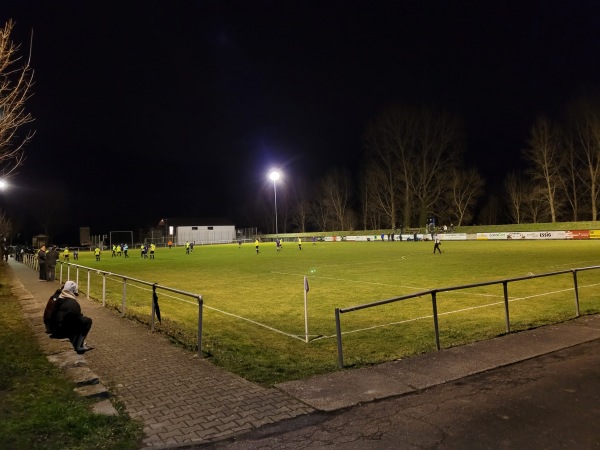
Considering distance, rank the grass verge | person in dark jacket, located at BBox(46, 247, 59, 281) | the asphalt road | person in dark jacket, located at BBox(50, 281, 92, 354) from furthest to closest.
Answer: person in dark jacket, located at BBox(46, 247, 59, 281) → person in dark jacket, located at BBox(50, 281, 92, 354) → the grass verge → the asphalt road

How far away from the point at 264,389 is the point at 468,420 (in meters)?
2.55

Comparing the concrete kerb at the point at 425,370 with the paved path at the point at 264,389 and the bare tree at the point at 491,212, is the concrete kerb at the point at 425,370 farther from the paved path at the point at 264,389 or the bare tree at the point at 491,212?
the bare tree at the point at 491,212

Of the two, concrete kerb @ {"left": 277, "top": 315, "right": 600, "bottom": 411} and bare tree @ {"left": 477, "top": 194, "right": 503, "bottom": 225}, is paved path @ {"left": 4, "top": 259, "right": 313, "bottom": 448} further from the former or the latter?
bare tree @ {"left": 477, "top": 194, "right": 503, "bottom": 225}

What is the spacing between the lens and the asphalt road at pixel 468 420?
14.4 ft

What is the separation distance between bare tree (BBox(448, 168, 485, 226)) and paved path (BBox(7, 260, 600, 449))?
66.3m

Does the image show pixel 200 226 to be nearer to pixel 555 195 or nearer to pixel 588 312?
pixel 555 195

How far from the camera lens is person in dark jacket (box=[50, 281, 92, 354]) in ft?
25.8

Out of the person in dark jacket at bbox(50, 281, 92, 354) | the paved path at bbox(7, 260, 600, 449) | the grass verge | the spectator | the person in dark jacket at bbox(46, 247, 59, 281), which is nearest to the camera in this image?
the grass verge

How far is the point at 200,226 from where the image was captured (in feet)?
317

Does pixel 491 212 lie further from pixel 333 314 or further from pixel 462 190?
pixel 333 314

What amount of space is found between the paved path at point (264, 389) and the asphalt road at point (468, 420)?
0.03 meters

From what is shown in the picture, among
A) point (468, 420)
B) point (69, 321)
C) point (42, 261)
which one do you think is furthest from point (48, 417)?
point (42, 261)

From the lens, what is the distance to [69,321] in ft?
26.0

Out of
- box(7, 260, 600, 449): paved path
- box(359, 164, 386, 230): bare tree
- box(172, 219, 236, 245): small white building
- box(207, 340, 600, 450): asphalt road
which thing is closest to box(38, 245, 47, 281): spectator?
box(7, 260, 600, 449): paved path
